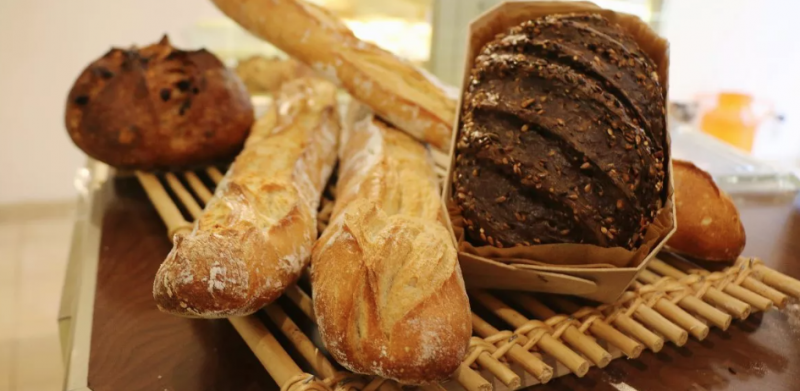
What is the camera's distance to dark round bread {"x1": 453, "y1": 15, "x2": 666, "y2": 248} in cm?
108

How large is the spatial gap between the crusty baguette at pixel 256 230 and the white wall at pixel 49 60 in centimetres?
223

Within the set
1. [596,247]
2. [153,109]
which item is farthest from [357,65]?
[596,247]

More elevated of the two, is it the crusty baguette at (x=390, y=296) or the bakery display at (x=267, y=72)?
the crusty baguette at (x=390, y=296)

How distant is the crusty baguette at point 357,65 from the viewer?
1632mm

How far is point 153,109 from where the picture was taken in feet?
5.45

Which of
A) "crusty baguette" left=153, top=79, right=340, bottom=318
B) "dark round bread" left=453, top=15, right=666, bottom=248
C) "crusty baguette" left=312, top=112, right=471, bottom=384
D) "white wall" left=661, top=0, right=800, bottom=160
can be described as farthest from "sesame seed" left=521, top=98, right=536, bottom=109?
"white wall" left=661, top=0, right=800, bottom=160

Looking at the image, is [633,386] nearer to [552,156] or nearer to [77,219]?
[552,156]

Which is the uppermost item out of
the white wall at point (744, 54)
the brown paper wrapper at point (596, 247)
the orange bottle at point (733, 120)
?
the brown paper wrapper at point (596, 247)

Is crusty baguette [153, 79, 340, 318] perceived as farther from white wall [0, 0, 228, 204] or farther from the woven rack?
white wall [0, 0, 228, 204]

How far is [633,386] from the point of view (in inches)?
40.3

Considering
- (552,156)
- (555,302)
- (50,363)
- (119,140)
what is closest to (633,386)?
(555,302)

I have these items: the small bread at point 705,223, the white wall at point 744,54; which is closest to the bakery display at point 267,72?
the small bread at point 705,223

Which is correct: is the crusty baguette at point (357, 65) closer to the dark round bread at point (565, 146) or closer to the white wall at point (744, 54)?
the dark round bread at point (565, 146)

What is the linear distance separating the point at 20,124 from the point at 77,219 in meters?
2.04
